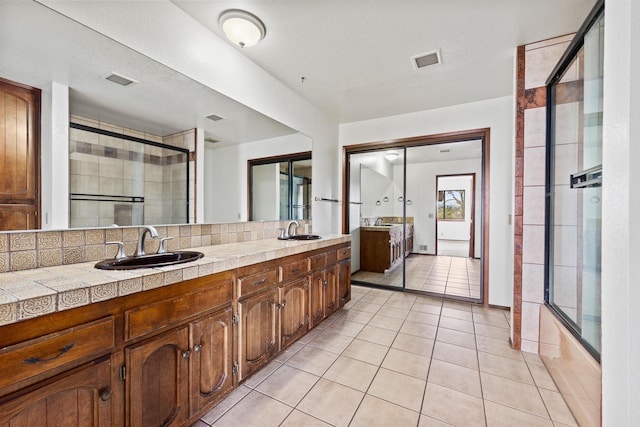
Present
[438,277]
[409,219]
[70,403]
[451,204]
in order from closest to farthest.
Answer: [70,403], [438,277], [409,219], [451,204]

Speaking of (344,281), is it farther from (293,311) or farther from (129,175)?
(129,175)

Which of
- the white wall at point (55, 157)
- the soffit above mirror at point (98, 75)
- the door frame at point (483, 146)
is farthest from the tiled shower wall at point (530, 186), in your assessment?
the white wall at point (55, 157)

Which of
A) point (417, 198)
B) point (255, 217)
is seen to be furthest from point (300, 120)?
point (417, 198)

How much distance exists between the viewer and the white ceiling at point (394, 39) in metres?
1.74

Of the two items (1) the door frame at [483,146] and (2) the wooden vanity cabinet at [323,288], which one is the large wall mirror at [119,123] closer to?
(2) the wooden vanity cabinet at [323,288]

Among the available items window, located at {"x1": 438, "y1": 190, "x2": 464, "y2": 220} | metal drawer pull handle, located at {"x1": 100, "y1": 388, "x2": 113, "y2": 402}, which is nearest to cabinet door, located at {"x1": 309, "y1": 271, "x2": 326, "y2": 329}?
metal drawer pull handle, located at {"x1": 100, "y1": 388, "x2": 113, "y2": 402}

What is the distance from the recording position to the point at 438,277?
4.36m

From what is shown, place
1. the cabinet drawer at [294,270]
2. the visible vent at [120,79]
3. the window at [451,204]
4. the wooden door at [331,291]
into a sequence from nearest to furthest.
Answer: the visible vent at [120,79], the cabinet drawer at [294,270], the wooden door at [331,291], the window at [451,204]

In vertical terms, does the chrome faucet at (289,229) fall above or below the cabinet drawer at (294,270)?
above

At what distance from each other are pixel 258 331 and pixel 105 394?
2.80 ft

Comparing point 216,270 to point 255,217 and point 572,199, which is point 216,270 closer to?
point 255,217

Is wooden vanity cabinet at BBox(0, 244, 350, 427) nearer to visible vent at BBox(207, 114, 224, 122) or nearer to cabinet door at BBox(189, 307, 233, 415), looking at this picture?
cabinet door at BBox(189, 307, 233, 415)

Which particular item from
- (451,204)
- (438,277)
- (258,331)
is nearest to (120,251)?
(258,331)

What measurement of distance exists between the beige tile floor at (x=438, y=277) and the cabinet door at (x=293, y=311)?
2095 mm
